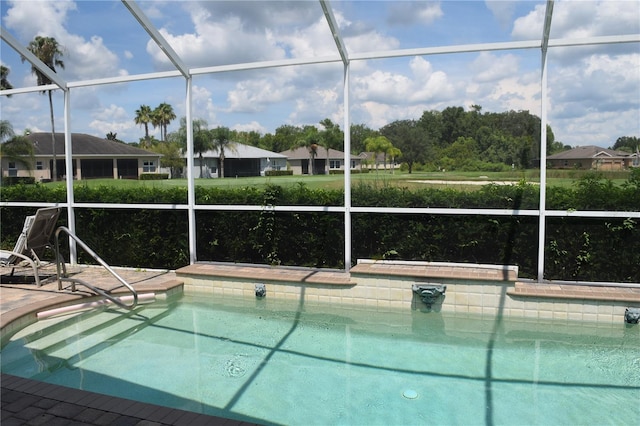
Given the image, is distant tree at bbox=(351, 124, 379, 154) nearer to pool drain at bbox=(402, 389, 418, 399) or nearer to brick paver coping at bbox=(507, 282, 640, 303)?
brick paver coping at bbox=(507, 282, 640, 303)

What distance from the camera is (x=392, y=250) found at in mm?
7141

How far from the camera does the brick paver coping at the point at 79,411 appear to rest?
122 inches

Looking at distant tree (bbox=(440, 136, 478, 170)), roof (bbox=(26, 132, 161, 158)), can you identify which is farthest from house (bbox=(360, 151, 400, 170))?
roof (bbox=(26, 132, 161, 158))

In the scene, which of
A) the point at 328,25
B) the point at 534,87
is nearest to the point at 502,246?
the point at 534,87

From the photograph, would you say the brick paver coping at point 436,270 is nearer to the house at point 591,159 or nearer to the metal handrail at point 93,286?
the house at point 591,159

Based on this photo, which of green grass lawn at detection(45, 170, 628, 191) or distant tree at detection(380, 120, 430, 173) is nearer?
green grass lawn at detection(45, 170, 628, 191)

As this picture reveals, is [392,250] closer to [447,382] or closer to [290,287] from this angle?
[290,287]

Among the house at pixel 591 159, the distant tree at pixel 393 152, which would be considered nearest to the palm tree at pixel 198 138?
the distant tree at pixel 393 152

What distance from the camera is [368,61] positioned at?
681 centimetres

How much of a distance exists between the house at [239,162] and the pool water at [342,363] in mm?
2536

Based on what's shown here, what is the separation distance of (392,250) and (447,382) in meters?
2.95

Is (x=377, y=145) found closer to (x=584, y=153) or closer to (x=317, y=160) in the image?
(x=317, y=160)

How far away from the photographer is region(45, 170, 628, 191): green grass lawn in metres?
6.34

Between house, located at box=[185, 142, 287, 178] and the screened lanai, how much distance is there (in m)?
0.36
